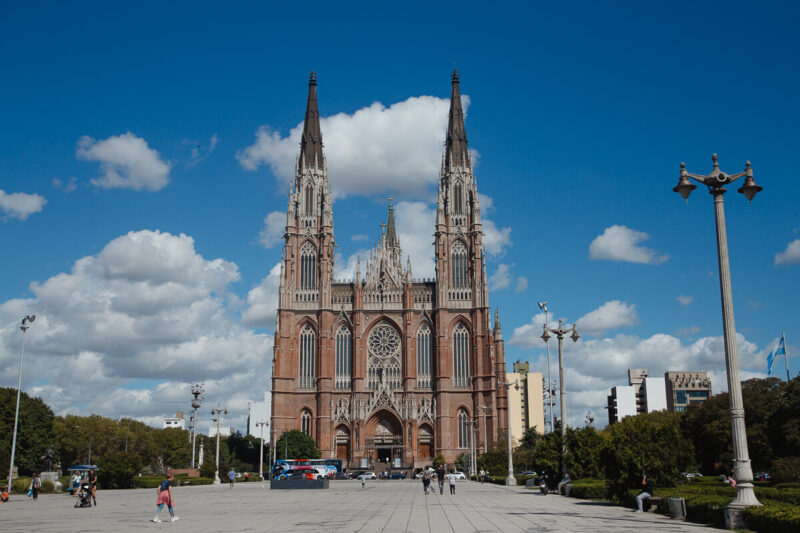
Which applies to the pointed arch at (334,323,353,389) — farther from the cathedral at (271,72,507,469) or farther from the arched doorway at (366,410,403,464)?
the arched doorway at (366,410,403,464)

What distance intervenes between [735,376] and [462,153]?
82.3 metres

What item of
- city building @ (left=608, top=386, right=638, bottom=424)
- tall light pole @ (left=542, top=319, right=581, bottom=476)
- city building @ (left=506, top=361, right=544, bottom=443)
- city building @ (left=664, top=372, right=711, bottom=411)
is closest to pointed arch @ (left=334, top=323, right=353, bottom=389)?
tall light pole @ (left=542, top=319, right=581, bottom=476)

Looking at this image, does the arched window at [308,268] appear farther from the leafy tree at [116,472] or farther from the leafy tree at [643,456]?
the leafy tree at [643,456]

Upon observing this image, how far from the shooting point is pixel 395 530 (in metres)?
20.0

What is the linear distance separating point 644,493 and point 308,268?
72608 mm

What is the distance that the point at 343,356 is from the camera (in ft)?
310

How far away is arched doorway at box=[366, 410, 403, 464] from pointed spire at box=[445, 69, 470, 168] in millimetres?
33300

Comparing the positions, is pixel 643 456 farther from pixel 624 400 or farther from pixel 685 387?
pixel 624 400

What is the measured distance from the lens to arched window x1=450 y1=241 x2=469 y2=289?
9512cm

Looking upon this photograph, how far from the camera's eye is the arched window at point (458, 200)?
9819 centimetres

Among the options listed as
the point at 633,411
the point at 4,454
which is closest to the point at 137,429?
the point at 4,454

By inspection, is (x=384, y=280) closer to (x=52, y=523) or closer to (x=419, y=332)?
(x=419, y=332)

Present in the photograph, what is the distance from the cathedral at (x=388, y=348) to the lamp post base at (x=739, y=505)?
6912 centimetres

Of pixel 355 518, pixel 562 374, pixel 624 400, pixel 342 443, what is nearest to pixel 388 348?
pixel 342 443
